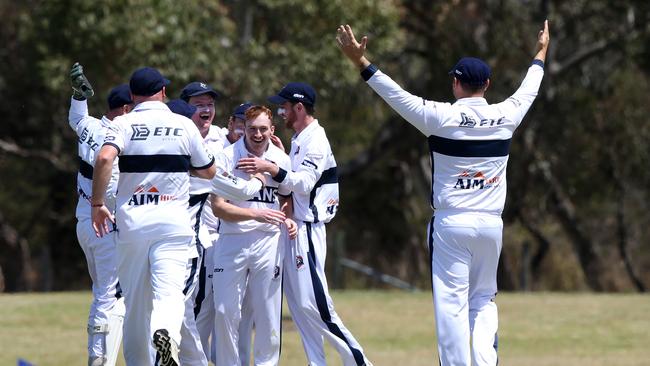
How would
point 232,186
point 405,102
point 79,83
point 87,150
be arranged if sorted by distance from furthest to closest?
point 79,83, point 87,150, point 232,186, point 405,102

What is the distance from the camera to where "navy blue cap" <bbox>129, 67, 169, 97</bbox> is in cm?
1039

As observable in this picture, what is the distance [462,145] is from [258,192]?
2.07m

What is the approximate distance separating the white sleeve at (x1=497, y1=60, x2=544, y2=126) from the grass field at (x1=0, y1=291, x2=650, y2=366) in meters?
5.28

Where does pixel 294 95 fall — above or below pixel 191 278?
above

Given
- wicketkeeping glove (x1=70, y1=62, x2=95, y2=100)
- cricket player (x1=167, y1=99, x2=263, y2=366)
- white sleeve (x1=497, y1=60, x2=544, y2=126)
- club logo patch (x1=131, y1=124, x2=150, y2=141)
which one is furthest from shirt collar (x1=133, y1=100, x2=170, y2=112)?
white sleeve (x1=497, y1=60, x2=544, y2=126)

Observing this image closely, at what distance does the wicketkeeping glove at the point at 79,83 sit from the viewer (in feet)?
40.0

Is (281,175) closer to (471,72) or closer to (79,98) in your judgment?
(471,72)

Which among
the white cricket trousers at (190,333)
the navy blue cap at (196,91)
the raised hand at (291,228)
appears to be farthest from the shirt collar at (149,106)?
the raised hand at (291,228)

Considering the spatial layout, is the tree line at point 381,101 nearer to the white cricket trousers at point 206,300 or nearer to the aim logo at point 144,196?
the white cricket trousers at point 206,300

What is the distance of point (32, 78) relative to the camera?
30.7 metres

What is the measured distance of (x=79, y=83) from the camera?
1228 cm

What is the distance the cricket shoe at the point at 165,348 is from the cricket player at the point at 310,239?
7.08 ft

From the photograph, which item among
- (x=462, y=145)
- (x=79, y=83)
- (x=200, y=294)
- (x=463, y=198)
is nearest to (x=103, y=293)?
(x=200, y=294)

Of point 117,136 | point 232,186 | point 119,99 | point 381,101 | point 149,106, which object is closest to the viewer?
point 117,136
